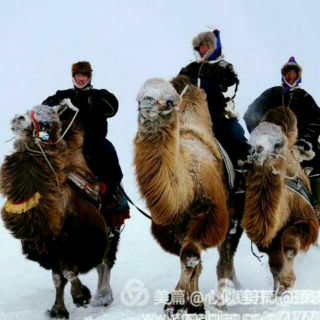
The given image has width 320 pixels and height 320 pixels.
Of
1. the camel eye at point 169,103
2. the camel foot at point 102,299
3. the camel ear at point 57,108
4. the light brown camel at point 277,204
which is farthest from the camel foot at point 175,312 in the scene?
the camel ear at point 57,108

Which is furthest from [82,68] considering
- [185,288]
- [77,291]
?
[185,288]

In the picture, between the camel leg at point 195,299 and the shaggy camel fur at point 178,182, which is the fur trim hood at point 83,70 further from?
the camel leg at point 195,299

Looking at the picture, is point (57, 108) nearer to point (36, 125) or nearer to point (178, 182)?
point (36, 125)

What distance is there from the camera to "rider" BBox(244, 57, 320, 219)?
26.8 ft

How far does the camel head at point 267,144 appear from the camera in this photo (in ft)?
22.4

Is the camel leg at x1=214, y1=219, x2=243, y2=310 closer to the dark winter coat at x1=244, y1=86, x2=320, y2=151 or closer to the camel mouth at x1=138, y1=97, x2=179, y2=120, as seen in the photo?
the dark winter coat at x1=244, y1=86, x2=320, y2=151

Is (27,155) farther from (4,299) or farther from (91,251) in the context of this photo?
(4,299)

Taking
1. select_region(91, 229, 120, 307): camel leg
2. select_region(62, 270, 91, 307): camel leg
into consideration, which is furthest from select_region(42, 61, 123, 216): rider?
select_region(62, 270, 91, 307): camel leg

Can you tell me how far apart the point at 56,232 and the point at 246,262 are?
388 centimetres

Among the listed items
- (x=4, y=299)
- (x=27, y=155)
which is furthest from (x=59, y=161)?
(x=4, y=299)

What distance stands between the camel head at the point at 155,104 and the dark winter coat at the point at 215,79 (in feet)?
4.43

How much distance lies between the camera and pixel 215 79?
7.24 m

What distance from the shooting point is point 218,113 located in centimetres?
723

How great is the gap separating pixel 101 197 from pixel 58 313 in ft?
4.53
